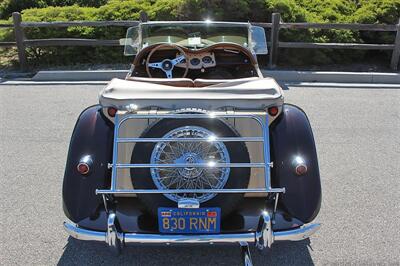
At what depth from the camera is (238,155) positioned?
3104mm

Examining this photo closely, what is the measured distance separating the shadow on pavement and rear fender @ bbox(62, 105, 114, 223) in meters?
0.46

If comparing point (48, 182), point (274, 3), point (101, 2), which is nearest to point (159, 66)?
point (48, 182)

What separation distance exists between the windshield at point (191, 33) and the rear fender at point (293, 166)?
2.08 metres

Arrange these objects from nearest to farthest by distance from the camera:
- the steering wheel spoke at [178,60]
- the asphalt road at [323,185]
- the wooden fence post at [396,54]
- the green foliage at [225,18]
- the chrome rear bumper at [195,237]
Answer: the chrome rear bumper at [195,237] → the asphalt road at [323,185] → the steering wheel spoke at [178,60] → the wooden fence post at [396,54] → the green foliage at [225,18]

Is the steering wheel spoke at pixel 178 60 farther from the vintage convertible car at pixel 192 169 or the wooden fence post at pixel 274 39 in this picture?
the wooden fence post at pixel 274 39

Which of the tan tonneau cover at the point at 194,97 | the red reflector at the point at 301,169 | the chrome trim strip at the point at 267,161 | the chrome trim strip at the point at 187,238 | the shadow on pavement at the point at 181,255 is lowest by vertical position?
the shadow on pavement at the point at 181,255

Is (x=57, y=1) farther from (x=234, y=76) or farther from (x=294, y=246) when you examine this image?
(x=294, y=246)

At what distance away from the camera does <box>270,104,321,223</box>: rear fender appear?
10.5 feet

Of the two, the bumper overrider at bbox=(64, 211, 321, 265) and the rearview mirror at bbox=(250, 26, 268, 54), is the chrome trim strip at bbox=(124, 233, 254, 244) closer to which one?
the bumper overrider at bbox=(64, 211, 321, 265)

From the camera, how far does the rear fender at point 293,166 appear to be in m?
A: 3.19

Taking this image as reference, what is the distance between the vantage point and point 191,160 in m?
3.05

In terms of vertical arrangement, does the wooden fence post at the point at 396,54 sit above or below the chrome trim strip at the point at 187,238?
below

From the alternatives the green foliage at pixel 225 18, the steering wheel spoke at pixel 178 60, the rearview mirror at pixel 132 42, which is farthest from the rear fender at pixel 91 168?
the green foliage at pixel 225 18

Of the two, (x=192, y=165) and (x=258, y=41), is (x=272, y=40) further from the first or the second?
(x=192, y=165)
